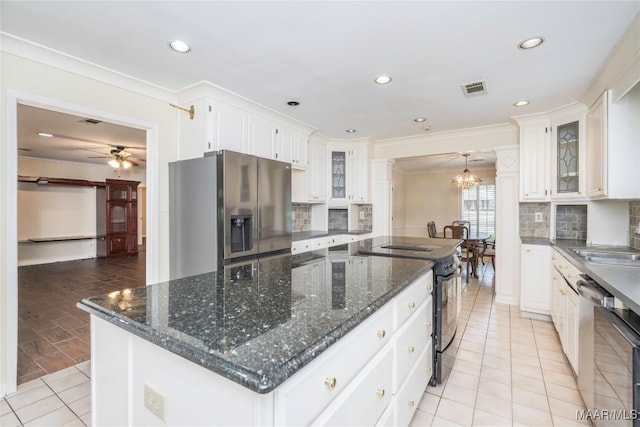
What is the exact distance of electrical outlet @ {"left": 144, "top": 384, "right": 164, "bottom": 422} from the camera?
925mm

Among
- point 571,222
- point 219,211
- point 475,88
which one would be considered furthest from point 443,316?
point 571,222

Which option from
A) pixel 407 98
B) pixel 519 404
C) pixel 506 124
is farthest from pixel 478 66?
pixel 519 404

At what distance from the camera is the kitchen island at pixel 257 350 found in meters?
0.74

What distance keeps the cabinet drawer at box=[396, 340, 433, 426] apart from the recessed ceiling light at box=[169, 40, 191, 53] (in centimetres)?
257

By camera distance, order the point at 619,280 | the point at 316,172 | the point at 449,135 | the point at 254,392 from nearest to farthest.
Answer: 1. the point at 254,392
2. the point at 619,280
3. the point at 449,135
4. the point at 316,172

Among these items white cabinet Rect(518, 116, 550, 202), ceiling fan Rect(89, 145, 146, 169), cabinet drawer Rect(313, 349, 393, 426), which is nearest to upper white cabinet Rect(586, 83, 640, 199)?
white cabinet Rect(518, 116, 550, 202)

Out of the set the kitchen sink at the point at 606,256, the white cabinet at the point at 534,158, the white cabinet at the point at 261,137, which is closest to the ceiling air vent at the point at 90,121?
the white cabinet at the point at 261,137

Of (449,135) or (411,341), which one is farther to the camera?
(449,135)

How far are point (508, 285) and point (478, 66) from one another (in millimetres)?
2975

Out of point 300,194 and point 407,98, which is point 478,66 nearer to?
point 407,98

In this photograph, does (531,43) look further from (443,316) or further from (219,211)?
(219,211)

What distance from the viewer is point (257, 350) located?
0.76m

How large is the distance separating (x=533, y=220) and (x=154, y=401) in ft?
14.7

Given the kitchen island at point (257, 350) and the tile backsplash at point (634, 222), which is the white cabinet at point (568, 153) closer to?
the tile backsplash at point (634, 222)
